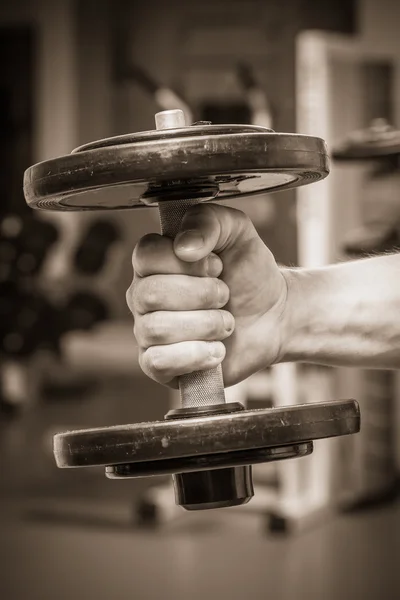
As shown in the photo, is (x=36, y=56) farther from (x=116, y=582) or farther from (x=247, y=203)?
(x=116, y=582)

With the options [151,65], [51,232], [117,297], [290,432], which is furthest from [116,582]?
[151,65]

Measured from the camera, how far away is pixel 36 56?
5.64 m

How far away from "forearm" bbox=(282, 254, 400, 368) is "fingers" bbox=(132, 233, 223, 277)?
24 cm

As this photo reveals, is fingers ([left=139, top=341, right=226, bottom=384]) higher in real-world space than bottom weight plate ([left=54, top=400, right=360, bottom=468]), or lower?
higher

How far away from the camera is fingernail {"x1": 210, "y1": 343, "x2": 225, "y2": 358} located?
93 cm

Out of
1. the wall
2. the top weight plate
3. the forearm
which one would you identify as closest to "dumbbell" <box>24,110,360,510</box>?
the top weight plate

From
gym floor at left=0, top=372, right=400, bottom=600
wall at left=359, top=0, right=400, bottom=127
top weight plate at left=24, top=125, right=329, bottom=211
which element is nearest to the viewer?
top weight plate at left=24, top=125, right=329, bottom=211

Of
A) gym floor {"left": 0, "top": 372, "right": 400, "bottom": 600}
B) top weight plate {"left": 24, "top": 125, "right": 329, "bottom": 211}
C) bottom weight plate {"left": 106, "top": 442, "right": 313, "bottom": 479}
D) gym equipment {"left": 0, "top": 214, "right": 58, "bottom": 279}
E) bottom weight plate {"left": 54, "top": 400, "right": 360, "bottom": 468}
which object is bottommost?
gym floor {"left": 0, "top": 372, "right": 400, "bottom": 600}

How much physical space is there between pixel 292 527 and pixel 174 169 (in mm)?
2543

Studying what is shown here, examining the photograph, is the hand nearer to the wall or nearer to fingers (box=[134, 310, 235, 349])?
fingers (box=[134, 310, 235, 349])

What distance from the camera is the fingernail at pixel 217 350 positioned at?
3.05ft

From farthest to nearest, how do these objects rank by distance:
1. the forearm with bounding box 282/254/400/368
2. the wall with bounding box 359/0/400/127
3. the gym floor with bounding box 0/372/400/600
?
the wall with bounding box 359/0/400/127, the gym floor with bounding box 0/372/400/600, the forearm with bounding box 282/254/400/368

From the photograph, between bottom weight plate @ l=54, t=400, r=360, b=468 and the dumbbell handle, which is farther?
the dumbbell handle

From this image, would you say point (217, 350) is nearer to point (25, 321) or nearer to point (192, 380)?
point (192, 380)
